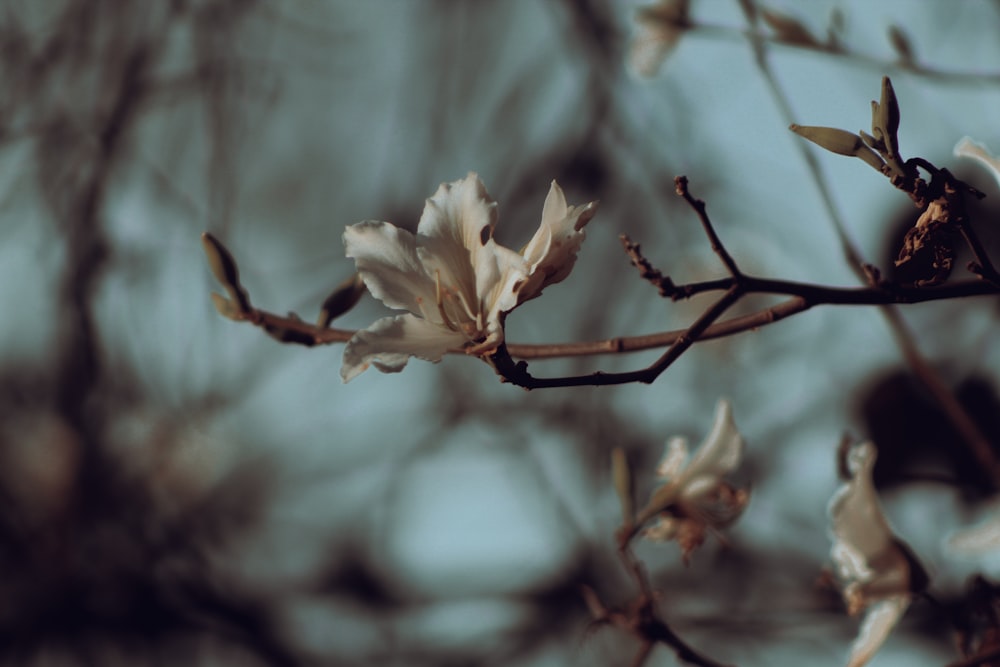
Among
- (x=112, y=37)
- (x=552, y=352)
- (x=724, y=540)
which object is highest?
(x=112, y=37)

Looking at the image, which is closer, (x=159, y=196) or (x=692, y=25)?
(x=692, y=25)

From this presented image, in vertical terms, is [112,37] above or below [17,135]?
above

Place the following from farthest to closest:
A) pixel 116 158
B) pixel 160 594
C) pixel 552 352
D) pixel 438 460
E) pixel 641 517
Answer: pixel 438 460 → pixel 160 594 → pixel 116 158 → pixel 641 517 → pixel 552 352

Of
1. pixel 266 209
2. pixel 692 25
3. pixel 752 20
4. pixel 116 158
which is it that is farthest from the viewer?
pixel 266 209

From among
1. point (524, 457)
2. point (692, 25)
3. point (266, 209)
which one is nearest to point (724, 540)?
point (692, 25)

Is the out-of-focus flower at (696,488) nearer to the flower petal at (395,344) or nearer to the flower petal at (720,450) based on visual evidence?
the flower petal at (720,450)

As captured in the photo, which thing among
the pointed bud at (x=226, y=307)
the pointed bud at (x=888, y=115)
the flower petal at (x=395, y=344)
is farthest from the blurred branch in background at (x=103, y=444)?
the pointed bud at (x=888, y=115)

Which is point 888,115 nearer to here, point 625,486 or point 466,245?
point 466,245

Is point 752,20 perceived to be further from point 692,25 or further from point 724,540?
point 724,540
